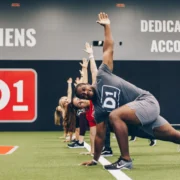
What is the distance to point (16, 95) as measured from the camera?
18109 mm

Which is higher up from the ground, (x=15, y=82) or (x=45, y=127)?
(x=15, y=82)

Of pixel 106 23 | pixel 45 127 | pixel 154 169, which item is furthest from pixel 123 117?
pixel 45 127

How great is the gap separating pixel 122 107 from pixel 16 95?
12899mm

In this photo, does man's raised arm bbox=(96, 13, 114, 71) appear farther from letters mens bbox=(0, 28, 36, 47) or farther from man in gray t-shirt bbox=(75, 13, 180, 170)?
letters mens bbox=(0, 28, 36, 47)

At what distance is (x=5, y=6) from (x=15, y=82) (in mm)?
2986

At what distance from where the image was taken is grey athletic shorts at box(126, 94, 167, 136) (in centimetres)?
559

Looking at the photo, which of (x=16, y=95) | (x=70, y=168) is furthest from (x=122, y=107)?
(x=16, y=95)

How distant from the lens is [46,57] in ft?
60.1

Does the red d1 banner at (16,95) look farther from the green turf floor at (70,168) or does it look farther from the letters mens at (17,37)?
the green turf floor at (70,168)

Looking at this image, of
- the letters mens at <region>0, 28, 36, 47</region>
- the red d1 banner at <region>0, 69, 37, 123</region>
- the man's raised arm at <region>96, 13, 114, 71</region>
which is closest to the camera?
the man's raised arm at <region>96, 13, 114, 71</region>

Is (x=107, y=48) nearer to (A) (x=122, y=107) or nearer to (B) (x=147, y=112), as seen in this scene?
(A) (x=122, y=107)

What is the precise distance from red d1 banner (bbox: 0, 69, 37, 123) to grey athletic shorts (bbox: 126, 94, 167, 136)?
1251 centimetres

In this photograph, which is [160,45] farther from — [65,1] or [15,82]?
[15,82]

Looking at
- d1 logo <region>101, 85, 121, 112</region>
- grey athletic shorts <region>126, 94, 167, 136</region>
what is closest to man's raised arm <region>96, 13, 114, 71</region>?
d1 logo <region>101, 85, 121, 112</region>
